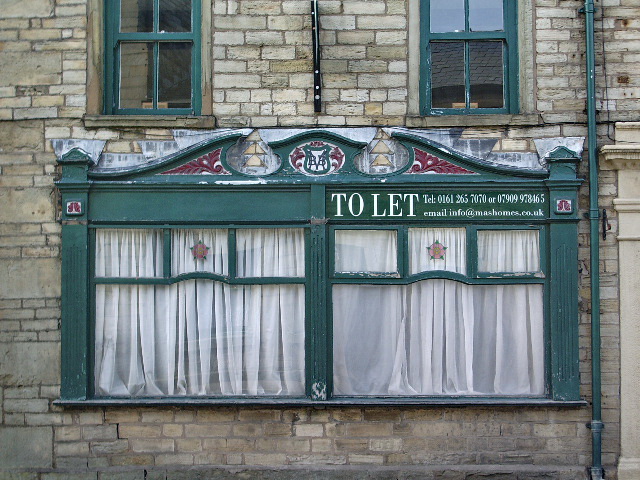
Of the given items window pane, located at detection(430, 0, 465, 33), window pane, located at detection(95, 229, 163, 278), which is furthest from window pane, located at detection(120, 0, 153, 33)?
window pane, located at detection(430, 0, 465, 33)

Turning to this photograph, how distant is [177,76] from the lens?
6.93m

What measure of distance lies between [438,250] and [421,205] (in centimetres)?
46

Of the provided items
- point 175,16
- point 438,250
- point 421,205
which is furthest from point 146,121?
point 438,250

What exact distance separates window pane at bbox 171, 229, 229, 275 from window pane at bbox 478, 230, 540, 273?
2462 millimetres

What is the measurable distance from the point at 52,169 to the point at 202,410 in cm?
271

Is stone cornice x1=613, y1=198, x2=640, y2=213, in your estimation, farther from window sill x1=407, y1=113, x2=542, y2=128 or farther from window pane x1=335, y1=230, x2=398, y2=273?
window pane x1=335, y1=230, x2=398, y2=273

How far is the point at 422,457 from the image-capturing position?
21.4 ft

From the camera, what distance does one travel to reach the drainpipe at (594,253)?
643 centimetres

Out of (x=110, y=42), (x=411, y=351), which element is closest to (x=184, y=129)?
(x=110, y=42)

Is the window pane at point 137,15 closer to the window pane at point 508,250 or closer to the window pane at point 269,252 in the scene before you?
the window pane at point 269,252

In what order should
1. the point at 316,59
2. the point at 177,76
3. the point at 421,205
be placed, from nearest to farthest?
the point at 316,59 < the point at 421,205 < the point at 177,76

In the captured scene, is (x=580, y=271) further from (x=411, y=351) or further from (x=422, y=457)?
(x=422, y=457)

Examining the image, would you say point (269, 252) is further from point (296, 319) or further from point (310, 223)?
point (296, 319)

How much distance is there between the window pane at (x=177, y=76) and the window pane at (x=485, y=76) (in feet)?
9.27
